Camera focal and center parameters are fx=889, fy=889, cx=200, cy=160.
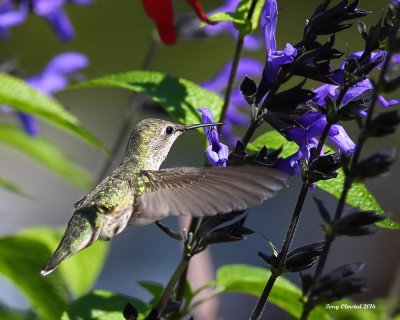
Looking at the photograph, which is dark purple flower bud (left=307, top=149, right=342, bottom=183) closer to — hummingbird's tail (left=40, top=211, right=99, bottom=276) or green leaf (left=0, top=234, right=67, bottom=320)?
hummingbird's tail (left=40, top=211, right=99, bottom=276)

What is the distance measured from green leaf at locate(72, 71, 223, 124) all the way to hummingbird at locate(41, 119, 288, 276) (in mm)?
39

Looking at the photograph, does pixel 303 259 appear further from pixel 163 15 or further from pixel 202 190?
pixel 163 15

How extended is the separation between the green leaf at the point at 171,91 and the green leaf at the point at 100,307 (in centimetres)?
29

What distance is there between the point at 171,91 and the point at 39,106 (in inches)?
8.3

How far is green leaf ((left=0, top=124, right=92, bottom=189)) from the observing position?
2.01 m

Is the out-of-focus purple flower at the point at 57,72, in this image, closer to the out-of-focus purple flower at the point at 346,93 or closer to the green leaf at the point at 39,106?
the green leaf at the point at 39,106

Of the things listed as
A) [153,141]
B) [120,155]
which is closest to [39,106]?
[153,141]

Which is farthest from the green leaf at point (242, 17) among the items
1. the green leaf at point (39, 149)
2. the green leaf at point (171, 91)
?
the green leaf at point (39, 149)

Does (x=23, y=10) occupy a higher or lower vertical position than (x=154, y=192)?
higher

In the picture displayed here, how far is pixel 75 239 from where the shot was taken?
125 centimetres

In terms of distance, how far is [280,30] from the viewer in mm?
6000

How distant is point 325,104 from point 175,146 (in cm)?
407

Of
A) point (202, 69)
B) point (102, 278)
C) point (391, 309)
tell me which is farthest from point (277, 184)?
point (202, 69)

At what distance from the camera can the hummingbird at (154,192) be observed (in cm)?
102
